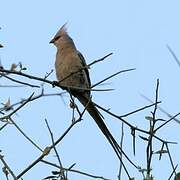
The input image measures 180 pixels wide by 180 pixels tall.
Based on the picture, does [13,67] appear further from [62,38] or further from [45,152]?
[62,38]

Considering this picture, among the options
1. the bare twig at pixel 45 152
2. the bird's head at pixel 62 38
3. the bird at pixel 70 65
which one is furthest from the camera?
the bird's head at pixel 62 38

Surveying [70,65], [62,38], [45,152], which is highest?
[62,38]

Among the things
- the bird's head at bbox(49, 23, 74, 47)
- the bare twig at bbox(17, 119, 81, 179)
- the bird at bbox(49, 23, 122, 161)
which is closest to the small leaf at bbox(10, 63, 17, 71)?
the bare twig at bbox(17, 119, 81, 179)

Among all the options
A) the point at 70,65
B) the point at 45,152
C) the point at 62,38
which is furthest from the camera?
the point at 62,38

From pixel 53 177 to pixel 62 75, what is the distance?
2991mm

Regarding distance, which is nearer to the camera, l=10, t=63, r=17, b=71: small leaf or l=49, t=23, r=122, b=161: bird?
l=10, t=63, r=17, b=71: small leaf

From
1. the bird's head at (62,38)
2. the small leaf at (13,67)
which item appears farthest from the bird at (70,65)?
the small leaf at (13,67)

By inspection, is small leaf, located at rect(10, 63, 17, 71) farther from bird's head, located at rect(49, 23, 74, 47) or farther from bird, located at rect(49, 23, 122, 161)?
bird's head, located at rect(49, 23, 74, 47)

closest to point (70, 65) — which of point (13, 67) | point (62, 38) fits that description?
point (62, 38)

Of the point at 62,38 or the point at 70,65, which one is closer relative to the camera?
the point at 70,65

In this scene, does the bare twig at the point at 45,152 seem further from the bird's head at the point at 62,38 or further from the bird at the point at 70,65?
the bird's head at the point at 62,38

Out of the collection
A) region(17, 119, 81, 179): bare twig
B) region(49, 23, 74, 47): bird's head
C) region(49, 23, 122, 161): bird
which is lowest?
region(17, 119, 81, 179): bare twig

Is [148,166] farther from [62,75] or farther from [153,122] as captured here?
[62,75]

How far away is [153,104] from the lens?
2.48 m
